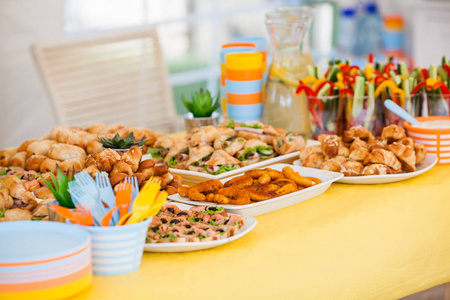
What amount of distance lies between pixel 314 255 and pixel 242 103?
941 millimetres

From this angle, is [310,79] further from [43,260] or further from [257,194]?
[43,260]

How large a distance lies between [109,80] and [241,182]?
5.77 ft

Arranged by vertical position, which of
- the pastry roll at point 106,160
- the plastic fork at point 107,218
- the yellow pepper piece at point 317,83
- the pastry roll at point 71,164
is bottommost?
the pastry roll at point 71,164

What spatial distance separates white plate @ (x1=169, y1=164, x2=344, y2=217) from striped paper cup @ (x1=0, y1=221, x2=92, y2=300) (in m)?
0.38

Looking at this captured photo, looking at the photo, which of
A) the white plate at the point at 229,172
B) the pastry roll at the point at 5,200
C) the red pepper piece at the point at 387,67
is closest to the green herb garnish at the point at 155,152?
the white plate at the point at 229,172

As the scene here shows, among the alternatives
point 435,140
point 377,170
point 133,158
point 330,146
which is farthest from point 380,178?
point 133,158

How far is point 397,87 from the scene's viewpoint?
6.13 feet

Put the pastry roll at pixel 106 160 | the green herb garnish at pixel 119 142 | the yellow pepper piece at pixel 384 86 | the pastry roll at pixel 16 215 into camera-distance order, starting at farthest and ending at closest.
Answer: the yellow pepper piece at pixel 384 86 < the green herb garnish at pixel 119 142 < the pastry roll at pixel 106 160 < the pastry roll at pixel 16 215

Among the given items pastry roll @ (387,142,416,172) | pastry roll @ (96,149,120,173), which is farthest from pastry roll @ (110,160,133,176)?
pastry roll @ (387,142,416,172)

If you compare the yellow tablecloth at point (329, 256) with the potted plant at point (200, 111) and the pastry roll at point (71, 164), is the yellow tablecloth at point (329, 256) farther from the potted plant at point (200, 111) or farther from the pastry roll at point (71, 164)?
the potted plant at point (200, 111)

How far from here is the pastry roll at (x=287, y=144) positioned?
1.68 metres

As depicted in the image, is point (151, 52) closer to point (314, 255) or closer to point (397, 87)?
point (397, 87)

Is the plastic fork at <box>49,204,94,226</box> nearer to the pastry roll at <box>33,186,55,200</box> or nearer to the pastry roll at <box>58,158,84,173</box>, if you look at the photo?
the pastry roll at <box>33,186,55,200</box>

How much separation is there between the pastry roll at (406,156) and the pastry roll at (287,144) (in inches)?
10.6
